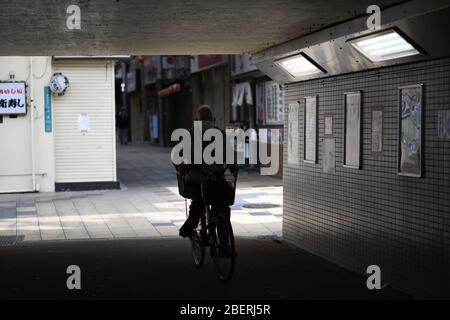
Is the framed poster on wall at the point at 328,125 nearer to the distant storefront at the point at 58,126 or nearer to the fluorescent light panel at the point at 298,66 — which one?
the fluorescent light panel at the point at 298,66

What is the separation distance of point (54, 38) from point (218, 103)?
20296mm

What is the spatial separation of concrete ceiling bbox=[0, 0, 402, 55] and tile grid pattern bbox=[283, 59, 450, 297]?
2.58 ft

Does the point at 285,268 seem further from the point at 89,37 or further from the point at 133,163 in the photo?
the point at 133,163

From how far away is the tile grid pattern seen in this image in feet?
21.8

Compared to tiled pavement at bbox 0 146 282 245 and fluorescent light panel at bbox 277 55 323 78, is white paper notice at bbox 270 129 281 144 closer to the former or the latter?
tiled pavement at bbox 0 146 282 245

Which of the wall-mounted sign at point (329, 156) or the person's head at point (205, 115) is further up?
the person's head at point (205, 115)

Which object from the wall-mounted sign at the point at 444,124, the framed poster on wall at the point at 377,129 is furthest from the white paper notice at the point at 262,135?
the wall-mounted sign at the point at 444,124

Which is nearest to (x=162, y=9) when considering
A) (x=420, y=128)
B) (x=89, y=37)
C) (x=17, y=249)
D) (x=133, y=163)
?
(x=89, y=37)

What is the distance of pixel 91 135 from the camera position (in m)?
19.3

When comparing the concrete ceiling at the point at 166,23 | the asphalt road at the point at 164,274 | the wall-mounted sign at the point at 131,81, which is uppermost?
the wall-mounted sign at the point at 131,81

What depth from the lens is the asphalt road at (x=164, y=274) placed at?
290 inches

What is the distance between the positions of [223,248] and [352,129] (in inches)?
79.0

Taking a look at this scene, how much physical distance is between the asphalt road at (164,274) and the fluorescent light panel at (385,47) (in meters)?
2.30

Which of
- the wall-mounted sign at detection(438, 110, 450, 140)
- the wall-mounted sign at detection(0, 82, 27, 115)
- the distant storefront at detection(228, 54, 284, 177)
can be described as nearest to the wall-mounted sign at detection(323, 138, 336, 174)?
the wall-mounted sign at detection(438, 110, 450, 140)
